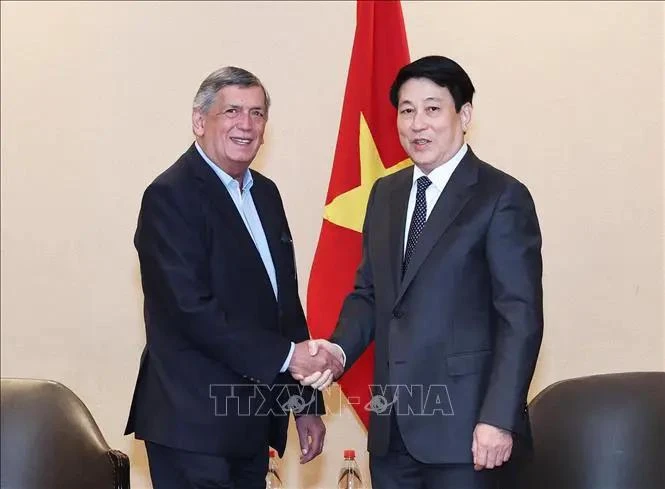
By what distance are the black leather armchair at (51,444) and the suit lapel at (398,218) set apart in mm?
1002

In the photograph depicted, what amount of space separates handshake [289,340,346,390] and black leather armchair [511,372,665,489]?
664mm

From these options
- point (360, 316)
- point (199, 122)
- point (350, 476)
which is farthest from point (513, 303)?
point (350, 476)

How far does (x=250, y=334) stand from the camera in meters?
2.66

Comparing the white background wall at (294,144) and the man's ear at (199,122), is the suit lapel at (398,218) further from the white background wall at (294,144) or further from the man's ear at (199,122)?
the white background wall at (294,144)

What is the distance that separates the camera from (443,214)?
2637 mm

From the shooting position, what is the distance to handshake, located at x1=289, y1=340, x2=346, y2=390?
2.78 metres

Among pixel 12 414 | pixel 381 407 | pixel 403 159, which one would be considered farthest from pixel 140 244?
pixel 403 159

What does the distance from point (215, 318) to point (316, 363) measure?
0.38 metres

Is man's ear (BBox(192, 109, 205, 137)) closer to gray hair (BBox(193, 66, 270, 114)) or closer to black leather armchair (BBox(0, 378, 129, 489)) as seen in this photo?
gray hair (BBox(193, 66, 270, 114))

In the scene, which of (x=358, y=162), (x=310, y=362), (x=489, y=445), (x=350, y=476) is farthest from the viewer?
(x=350, y=476)

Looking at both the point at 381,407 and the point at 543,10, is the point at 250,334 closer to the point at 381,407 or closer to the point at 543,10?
the point at 381,407

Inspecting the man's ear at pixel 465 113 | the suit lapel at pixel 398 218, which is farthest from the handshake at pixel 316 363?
the man's ear at pixel 465 113

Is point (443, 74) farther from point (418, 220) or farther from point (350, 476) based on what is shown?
point (350, 476)

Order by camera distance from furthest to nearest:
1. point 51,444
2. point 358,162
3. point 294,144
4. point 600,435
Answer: point 294,144, point 358,162, point 600,435, point 51,444
